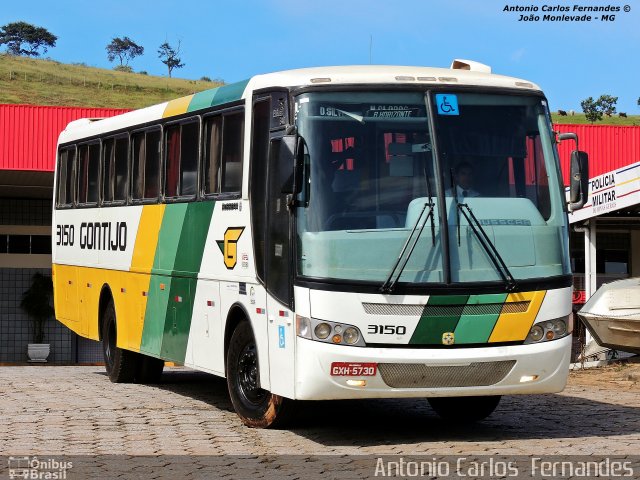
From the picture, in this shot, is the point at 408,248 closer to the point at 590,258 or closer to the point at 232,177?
the point at 232,177

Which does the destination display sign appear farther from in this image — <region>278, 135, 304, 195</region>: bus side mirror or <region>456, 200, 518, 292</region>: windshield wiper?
<region>456, 200, 518, 292</region>: windshield wiper

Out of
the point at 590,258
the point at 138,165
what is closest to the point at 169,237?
the point at 138,165

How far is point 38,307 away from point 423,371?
27.8 meters

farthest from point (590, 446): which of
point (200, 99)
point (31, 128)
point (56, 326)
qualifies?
point (56, 326)

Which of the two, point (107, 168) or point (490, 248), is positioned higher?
point (107, 168)

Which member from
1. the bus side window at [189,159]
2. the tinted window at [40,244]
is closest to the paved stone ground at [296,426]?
the bus side window at [189,159]

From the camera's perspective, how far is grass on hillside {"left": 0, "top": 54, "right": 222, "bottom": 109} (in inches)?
3861

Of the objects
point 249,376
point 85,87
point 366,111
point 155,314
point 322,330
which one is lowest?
point 249,376

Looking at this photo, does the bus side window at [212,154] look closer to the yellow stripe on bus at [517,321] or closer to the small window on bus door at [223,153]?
the small window on bus door at [223,153]

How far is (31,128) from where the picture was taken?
32.3m

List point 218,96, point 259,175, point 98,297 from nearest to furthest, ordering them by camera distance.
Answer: point 259,175, point 218,96, point 98,297

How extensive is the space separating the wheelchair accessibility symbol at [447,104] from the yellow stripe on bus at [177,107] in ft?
12.5

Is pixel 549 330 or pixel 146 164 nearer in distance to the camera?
pixel 549 330

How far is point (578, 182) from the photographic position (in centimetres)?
1102
